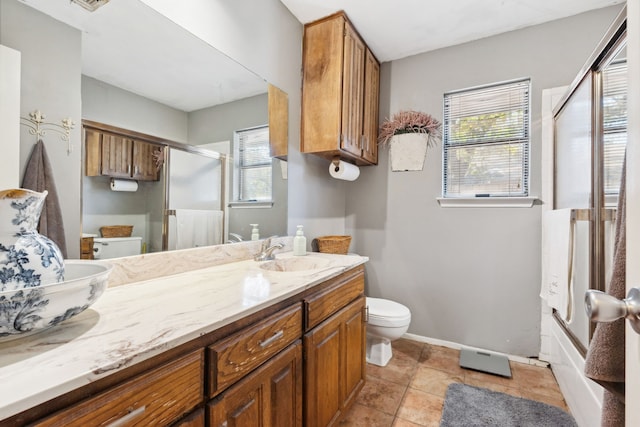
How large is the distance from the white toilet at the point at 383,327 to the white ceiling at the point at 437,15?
2.05 metres

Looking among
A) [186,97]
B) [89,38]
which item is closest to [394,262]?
[186,97]

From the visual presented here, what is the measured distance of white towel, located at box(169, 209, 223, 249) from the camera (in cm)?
133

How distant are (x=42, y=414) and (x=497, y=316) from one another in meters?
2.58

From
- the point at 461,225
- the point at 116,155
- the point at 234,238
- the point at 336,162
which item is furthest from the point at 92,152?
the point at 461,225

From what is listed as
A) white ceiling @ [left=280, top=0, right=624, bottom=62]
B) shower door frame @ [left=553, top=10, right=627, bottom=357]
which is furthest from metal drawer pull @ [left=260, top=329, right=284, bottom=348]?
white ceiling @ [left=280, top=0, right=624, bottom=62]

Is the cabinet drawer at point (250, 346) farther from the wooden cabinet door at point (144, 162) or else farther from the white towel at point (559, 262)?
the white towel at point (559, 262)

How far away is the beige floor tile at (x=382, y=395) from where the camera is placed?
1.69 meters

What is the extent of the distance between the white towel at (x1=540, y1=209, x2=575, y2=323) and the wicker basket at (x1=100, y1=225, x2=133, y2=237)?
2086mm

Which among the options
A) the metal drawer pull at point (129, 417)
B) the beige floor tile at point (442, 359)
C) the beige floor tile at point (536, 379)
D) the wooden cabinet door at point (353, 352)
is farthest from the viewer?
the beige floor tile at point (442, 359)

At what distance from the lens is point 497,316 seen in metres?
2.24

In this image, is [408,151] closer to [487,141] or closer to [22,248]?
[487,141]

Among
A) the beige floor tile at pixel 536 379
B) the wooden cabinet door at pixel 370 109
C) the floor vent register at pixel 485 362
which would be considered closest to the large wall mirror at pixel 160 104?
the wooden cabinet door at pixel 370 109

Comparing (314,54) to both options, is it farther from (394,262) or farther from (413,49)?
(394,262)

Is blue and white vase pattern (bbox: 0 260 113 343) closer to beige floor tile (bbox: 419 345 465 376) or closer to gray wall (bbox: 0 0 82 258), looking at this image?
gray wall (bbox: 0 0 82 258)
